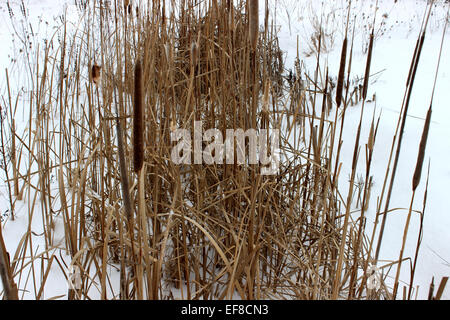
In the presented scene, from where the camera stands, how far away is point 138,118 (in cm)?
48

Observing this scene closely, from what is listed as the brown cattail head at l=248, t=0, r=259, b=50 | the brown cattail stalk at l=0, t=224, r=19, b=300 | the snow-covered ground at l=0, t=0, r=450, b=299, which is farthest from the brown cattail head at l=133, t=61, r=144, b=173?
the snow-covered ground at l=0, t=0, r=450, b=299

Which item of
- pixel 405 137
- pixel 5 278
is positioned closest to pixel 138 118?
pixel 5 278

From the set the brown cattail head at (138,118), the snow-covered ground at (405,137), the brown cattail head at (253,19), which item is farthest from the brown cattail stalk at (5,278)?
the snow-covered ground at (405,137)

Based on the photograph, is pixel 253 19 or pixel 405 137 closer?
pixel 253 19

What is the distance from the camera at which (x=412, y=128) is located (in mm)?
2059

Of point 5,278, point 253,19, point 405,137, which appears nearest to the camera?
point 5,278

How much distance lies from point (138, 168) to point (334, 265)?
32.3 inches

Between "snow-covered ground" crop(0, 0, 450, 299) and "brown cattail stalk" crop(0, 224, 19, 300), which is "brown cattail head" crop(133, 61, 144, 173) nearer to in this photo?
"brown cattail stalk" crop(0, 224, 19, 300)

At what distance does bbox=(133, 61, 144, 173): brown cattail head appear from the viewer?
18.1 inches

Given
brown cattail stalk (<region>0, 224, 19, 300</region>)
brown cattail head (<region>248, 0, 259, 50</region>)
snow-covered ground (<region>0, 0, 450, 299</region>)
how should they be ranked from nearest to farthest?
brown cattail stalk (<region>0, 224, 19, 300</region>) < brown cattail head (<region>248, 0, 259, 50</region>) < snow-covered ground (<region>0, 0, 450, 299</region>)

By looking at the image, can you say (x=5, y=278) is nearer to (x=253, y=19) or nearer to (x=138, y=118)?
(x=138, y=118)

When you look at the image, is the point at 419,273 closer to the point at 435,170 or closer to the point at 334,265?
the point at 334,265

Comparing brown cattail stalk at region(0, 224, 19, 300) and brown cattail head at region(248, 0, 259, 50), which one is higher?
brown cattail head at region(248, 0, 259, 50)
